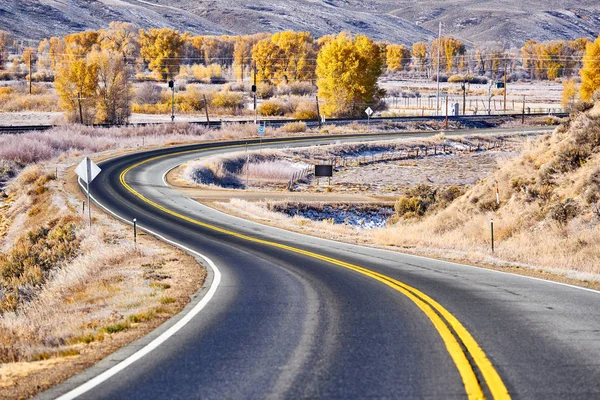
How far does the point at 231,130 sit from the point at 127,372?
69.0 m

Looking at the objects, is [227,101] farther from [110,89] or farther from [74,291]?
[74,291]

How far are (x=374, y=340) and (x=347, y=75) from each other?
281ft

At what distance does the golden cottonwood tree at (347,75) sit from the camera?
93250mm

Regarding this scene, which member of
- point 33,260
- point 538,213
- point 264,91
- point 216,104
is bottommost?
point 33,260

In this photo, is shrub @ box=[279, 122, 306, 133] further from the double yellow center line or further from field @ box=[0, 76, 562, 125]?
the double yellow center line

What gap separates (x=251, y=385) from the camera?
6875 millimetres

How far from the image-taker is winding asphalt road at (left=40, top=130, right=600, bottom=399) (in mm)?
6789

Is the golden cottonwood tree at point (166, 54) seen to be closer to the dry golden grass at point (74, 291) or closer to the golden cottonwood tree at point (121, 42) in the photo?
the golden cottonwood tree at point (121, 42)

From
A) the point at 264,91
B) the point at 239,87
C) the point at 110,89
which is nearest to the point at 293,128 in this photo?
the point at 110,89

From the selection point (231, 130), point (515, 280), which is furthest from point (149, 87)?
point (515, 280)

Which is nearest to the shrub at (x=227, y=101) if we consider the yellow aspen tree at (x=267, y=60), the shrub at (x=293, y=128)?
the shrub at (x=293, y=128)

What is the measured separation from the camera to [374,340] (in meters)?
8.72

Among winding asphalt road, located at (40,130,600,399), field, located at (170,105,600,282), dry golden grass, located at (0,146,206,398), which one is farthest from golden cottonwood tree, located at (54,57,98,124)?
winding asphalt road, located at (40,130,600,399)

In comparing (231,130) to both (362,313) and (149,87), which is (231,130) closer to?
(149,87)
